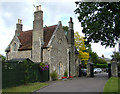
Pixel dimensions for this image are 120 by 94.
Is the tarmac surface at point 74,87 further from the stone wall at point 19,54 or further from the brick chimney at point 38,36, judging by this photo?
the stone wall at point 19,54

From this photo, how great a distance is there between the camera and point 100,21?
45.6 feet

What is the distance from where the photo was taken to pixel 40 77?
19578 millimetres

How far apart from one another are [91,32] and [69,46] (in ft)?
46.3

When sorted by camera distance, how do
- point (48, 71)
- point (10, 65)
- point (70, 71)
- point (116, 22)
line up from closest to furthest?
point (116, 22) → point (10, 65) → point (48, 71) → point (70, 71)

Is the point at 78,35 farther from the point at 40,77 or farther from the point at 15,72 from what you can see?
the point at 15,72

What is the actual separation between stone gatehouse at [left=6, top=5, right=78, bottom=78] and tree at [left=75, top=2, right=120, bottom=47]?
328 inches

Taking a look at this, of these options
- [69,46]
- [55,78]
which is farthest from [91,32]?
[69,46]

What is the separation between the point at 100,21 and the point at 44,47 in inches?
416

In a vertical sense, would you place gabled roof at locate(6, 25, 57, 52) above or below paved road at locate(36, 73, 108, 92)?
above

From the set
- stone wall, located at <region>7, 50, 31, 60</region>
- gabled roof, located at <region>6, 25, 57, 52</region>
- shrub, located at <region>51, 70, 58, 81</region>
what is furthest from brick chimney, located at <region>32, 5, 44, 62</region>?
shrub, located at <region>51, 70, 58, 81</region>

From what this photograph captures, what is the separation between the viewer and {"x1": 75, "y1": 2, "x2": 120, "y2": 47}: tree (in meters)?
13.2

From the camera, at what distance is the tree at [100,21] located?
13188 mm

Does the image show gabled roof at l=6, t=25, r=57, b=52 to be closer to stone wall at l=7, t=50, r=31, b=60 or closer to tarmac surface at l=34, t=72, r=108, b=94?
stone wall at l=7, t=50, r=31, b=60

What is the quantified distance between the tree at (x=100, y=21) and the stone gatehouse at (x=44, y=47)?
328 inches
